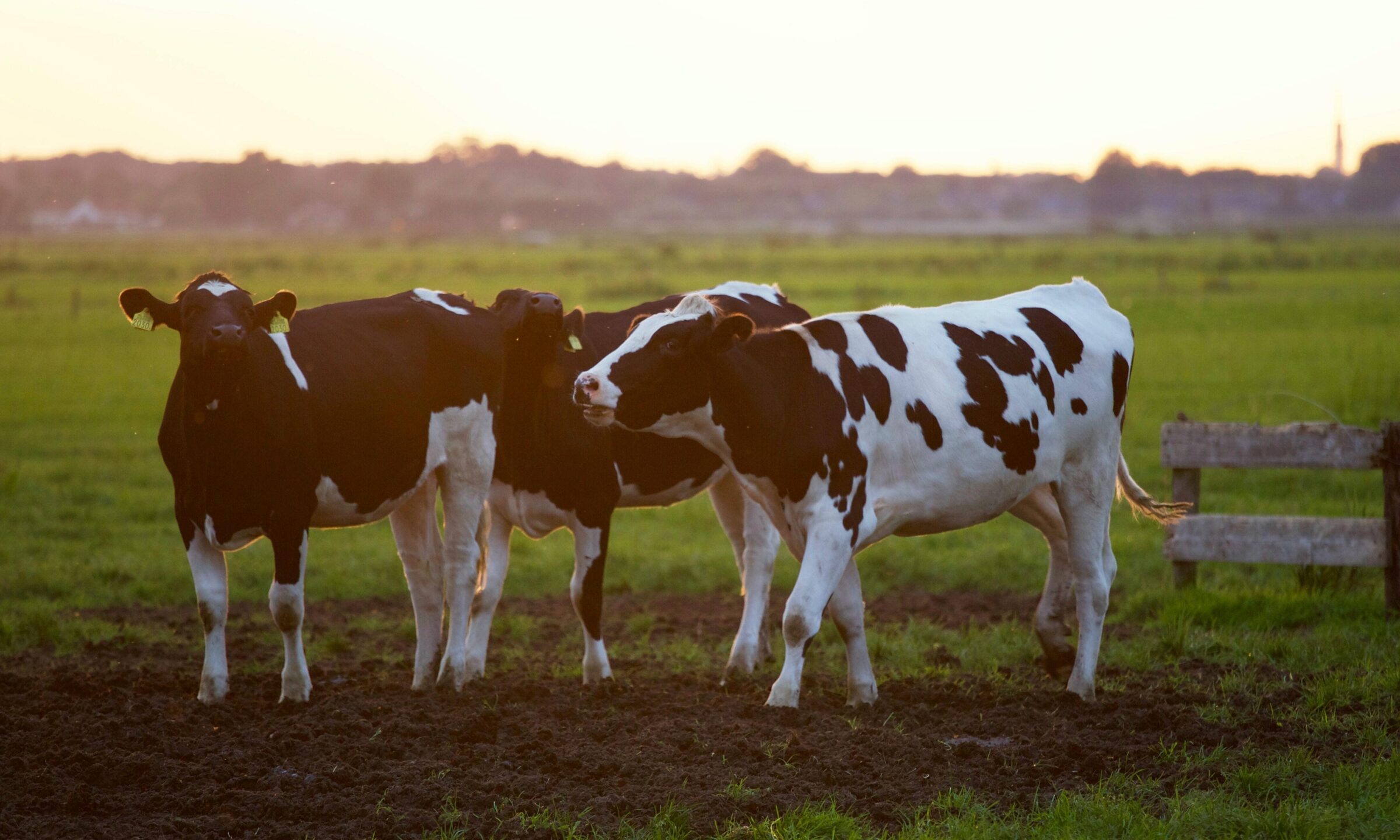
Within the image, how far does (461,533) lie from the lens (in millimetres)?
8008

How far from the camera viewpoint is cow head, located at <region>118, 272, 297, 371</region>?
6555 millimetres

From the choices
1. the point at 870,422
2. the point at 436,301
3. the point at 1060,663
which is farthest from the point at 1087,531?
the point at 436,301

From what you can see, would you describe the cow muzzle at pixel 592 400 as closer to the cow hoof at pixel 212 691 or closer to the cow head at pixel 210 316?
the cow head at pixel 210 316

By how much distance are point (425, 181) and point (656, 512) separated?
430ft

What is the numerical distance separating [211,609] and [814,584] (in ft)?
10.5

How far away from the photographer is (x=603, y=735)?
650cm

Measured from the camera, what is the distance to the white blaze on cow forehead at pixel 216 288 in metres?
6.86

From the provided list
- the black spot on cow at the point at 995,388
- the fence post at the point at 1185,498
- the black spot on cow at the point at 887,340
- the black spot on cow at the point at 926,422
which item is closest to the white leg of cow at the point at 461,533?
the black spot on cow at the point at 887,340

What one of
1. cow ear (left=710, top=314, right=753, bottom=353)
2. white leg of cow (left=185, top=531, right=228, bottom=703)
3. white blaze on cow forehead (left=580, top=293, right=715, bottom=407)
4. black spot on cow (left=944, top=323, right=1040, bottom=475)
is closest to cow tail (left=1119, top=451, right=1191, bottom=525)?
black spot on cow (left=944, top=323, right=1040, bottom=475)

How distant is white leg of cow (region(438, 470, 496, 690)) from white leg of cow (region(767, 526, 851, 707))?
87.8 inches

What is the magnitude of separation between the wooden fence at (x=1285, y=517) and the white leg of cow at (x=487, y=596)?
4.81 metres

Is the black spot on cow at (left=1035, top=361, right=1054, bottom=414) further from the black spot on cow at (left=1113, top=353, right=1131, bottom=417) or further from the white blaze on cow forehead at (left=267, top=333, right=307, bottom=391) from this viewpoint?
the white blaze on cow forehead at (left=267, top=333, right=307, bottom=391)

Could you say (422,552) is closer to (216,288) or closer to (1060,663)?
(216,288)

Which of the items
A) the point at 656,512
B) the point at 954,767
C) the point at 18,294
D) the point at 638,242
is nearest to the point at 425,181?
the point at 638,242
